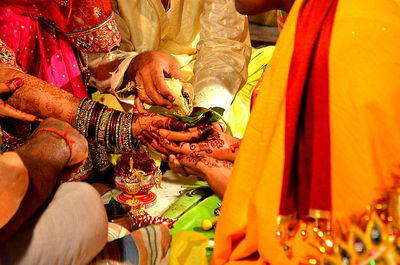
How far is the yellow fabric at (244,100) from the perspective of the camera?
277 centimetres

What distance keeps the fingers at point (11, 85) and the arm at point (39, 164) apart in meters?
0.75

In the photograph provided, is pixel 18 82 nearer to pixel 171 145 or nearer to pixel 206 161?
pixel 171 145

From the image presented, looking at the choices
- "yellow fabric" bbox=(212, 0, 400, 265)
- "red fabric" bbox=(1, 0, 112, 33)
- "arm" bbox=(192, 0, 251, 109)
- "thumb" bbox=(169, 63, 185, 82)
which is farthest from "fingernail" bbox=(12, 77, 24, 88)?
"yellow fabric" bbox=(212, 0, 400, 265)

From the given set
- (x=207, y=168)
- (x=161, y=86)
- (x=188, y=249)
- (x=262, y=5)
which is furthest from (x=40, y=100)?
(x=262, y=5)

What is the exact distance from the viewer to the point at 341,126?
974mm

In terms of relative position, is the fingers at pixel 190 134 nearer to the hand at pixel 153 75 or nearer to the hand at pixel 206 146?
the hand at pixel 206 146

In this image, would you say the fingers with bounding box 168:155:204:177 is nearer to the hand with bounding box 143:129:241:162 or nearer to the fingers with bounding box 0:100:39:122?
the hand with bounding box 143:129:241:162

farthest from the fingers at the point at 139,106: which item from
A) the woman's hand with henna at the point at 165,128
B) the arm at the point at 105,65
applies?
the arm at the point at 105,65

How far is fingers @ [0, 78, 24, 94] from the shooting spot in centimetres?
210

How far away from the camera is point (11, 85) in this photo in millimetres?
2105

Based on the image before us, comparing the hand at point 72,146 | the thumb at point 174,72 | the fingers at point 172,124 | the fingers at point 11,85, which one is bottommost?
the fingers at point 172,124

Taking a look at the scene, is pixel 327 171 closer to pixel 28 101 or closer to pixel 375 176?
pixel 375 176

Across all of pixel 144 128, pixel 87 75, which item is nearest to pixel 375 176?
pixel 144 128

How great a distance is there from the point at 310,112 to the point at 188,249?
2.74 ft
